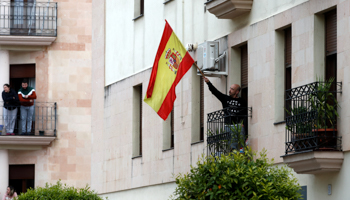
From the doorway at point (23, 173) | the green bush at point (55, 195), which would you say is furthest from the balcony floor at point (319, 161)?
the doorway at point (23, 173)

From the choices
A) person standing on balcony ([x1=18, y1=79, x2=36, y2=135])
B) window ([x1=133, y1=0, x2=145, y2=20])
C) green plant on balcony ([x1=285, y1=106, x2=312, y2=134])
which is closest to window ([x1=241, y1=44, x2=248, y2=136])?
green plant on balcony ([x1=285, y1=106, x2=312, y2=134])

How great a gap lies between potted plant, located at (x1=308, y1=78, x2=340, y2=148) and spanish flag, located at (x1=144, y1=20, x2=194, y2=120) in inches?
181

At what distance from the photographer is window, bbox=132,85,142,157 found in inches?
1160

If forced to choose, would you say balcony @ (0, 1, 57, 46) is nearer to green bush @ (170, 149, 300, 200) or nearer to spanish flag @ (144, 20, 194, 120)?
spanish flag @ (144, 20, 194, 120)

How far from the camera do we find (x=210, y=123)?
23891 mm

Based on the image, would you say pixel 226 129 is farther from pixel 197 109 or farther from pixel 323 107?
pixel 323 107

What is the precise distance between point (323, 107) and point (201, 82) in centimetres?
776

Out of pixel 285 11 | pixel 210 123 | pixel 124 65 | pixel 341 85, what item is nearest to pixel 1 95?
pixel 124 65

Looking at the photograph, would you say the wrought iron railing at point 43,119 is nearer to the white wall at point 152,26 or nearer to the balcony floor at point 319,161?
the white wall at point 152,26

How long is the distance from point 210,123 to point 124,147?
6.69m

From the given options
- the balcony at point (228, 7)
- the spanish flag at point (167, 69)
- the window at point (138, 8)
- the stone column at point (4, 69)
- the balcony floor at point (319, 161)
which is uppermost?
the window at point (138, 8)

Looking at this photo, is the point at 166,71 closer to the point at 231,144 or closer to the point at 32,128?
the point at 231,144

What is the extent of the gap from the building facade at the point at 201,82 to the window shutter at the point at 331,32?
21 mm

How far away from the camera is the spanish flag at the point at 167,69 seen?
22188 millimetres
